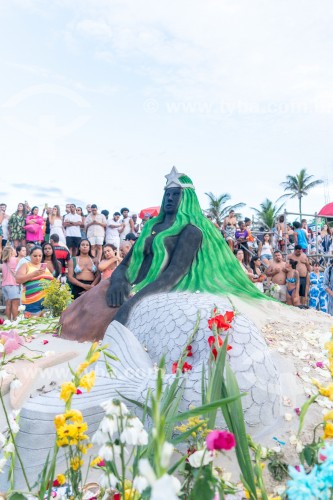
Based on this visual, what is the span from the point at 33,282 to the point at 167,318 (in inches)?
98.0

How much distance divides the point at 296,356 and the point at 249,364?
70cm

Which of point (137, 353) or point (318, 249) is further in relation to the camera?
point (318, 249)

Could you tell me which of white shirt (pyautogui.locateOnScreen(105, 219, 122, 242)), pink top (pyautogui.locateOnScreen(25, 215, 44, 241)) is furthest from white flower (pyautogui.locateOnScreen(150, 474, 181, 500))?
white shirt (pyautogui.locateOnScreen(105, 219, 122, 242))

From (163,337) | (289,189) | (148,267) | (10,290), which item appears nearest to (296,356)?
(163,337)

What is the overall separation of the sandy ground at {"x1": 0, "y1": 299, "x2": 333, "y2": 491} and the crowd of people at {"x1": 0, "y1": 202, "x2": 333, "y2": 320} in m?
1.28

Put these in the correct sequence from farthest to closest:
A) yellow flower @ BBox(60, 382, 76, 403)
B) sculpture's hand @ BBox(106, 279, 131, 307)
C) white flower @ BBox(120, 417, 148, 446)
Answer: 1. sculpture's hand @ BBox(106, 279, 131, 307)
2. yellow flower @ BBox(60, 382, 76, 403)
3. white flower @ BBox(120, 417, 148, 446)

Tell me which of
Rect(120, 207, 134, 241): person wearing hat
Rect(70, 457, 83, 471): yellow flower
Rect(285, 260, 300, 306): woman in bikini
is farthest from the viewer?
Rect(120, 207, 134, 241): person wearing hat

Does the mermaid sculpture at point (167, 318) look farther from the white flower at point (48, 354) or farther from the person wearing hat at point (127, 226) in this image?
the person wearing hat at point (127, 226)

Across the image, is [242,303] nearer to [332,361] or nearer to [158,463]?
[332,361]

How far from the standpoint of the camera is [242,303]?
345cm

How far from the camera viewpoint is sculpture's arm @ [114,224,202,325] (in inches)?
130

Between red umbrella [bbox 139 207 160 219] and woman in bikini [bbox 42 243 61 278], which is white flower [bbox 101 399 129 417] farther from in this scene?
red umbrella [bbox 139 207 160 219]

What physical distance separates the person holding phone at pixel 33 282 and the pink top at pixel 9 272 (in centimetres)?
102

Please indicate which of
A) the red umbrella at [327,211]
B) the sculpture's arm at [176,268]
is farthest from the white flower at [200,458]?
the red umbrella at [327,211]
